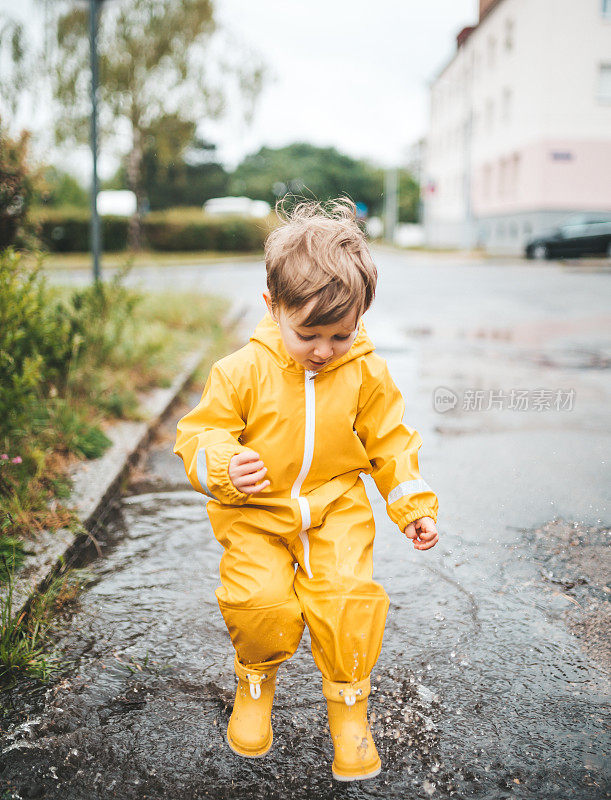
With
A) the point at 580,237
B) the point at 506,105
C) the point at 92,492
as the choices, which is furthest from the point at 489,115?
the point at 92,492

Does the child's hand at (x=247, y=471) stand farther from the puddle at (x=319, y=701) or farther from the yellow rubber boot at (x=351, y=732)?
the puddle at (x=319, y=701)

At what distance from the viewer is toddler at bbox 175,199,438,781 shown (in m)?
1.91

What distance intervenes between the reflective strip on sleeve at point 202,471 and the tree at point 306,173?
74666 mm

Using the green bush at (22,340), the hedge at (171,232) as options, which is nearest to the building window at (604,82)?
the hedge at (171,232)

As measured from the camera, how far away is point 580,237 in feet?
74.5

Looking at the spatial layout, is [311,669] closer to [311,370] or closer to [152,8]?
[311,370]

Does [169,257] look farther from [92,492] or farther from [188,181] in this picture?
[188,181]

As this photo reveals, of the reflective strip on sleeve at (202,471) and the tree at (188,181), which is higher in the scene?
the tree at (188,181)

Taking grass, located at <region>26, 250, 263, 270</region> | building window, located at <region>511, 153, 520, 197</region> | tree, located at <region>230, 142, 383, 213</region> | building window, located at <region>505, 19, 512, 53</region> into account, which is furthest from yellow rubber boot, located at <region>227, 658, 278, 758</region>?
tree, located at <region>230, 142, 383, 213</region>

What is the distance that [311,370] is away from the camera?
2035 mm

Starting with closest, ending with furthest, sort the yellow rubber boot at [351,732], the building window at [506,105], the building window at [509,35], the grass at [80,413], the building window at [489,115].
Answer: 1. the yellow rubber boot at [351,732]
2. the grass at [80,413]
3. the building window at [509,35]
4. the building window at [506,105]
5. the building window at [489,115]

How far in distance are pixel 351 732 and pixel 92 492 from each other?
2.01 meters

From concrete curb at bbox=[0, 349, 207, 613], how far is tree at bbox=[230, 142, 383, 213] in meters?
71.6

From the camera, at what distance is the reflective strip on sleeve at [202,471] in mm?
1920
